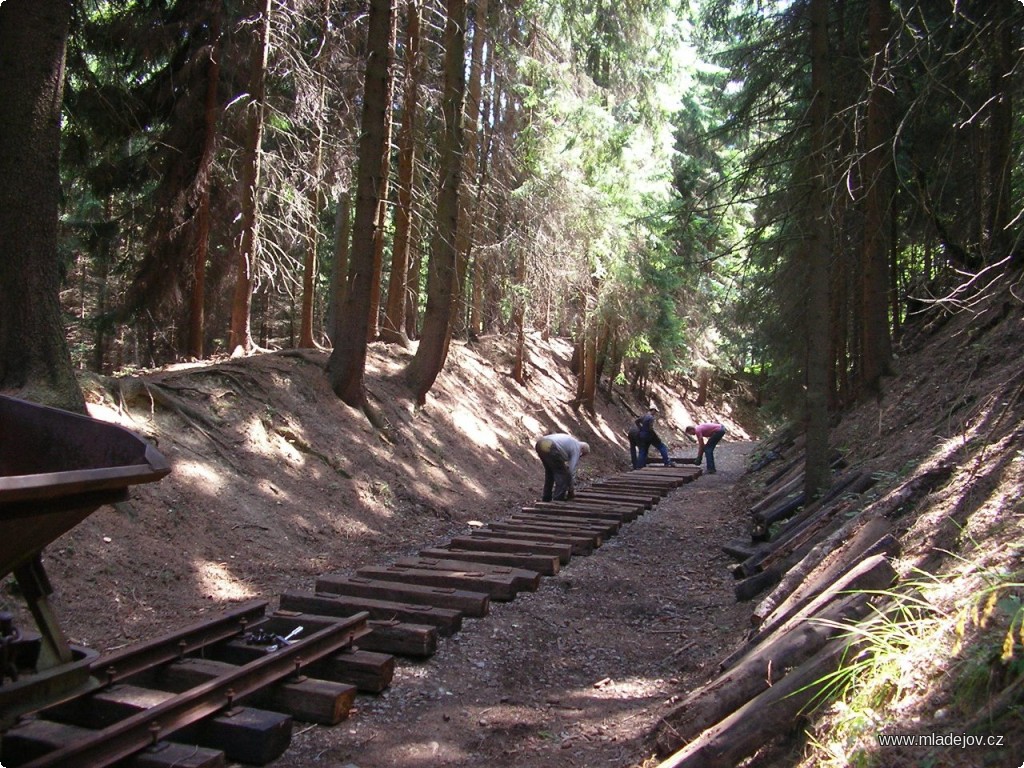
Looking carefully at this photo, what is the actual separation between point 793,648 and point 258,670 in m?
3.18

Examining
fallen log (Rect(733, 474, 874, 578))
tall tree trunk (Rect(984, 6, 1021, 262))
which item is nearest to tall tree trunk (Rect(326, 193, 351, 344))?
fallen log (Rect(733, 474, 874, 578))

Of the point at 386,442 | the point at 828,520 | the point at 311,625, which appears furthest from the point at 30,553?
the point at 386,442

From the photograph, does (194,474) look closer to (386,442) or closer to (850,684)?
(386,442)

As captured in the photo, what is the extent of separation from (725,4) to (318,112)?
24.7ft

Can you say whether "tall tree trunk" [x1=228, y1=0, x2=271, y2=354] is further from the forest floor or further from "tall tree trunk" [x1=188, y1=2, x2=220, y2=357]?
the forest floor

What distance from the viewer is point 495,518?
13.4m

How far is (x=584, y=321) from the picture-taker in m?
22.8

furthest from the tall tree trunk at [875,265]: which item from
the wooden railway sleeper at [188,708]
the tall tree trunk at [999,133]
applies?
the wooden railway sleeper at [188,708]

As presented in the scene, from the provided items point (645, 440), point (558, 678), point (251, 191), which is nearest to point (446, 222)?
point (251, 191)

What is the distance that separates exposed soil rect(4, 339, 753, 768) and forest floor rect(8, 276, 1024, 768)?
29 millimetres

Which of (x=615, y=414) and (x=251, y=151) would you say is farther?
(x=615, y=414)

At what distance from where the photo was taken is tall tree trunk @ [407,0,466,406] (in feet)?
50.8

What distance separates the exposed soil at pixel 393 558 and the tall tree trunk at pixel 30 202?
1.53 meters

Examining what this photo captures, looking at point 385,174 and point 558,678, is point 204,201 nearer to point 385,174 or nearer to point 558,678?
point 385,174
